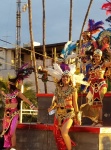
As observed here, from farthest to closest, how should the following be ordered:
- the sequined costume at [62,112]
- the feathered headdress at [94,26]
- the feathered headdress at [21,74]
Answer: the feathered headdress at [94,26] → the feathered headdress at [21,74] → the sequined costume at [62,112]

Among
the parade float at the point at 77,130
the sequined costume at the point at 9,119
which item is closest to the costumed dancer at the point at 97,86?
the parade float at the point at 77,130

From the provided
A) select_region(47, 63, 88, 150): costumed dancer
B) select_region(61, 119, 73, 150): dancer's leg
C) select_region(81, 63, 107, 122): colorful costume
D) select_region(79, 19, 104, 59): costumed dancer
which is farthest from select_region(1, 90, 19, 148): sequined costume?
select_region(79, 19, 104, 59): costumed dancer

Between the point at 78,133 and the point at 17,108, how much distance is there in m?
1.90

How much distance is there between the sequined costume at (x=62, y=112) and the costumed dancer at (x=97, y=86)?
1140 millimetres

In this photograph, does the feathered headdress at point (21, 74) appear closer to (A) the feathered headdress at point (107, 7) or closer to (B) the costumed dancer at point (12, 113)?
(B) the costumed dancer at point (12, 113)

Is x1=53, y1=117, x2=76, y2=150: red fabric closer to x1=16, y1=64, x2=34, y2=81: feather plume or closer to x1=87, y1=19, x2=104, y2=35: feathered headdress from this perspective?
x1=16, y1=64, x2=34, y2=81: feather plume

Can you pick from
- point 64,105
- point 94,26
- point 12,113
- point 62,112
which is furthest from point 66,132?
point 94,26

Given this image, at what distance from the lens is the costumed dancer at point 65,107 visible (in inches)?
381

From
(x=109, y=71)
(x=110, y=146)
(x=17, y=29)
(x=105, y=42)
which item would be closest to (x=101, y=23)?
(x=105, y=42)

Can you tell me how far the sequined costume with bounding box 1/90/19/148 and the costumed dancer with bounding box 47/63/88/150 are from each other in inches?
49.2

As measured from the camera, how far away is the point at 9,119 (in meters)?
11.0

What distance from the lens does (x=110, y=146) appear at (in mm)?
9781

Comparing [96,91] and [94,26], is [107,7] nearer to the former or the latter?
[94,26]

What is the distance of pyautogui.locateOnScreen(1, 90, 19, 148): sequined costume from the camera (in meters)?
10.9
